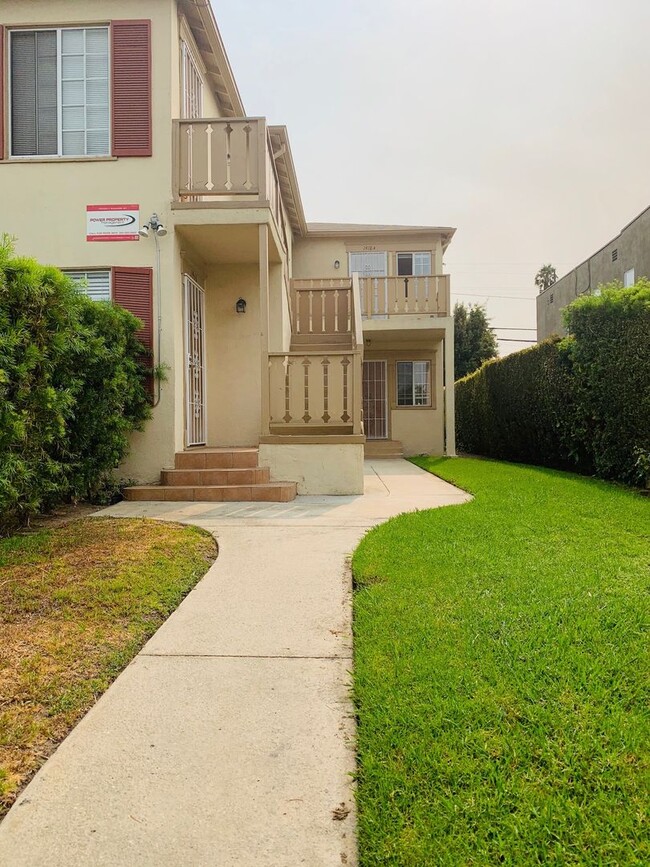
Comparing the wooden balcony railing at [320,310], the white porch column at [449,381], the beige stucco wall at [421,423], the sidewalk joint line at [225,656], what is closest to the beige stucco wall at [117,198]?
the wooden balcony railing at [320,310]

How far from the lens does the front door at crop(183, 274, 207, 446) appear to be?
25.6ft

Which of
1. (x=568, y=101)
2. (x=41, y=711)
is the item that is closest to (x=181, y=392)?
(x=41, y=711)

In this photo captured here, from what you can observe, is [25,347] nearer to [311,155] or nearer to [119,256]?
[119,256]

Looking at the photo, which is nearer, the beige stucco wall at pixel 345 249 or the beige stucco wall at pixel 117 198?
the beige stucco wall at pixel 117 198

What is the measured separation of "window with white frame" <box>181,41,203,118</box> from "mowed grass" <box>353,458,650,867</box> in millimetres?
7364

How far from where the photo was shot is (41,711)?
1987mm

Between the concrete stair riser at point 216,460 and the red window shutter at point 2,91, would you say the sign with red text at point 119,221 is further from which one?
the concrete stair riser at point 216,460

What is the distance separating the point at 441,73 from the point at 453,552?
7.97 m

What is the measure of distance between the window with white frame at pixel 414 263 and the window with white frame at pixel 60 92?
9.42 meters

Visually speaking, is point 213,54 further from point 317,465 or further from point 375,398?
point 375,398

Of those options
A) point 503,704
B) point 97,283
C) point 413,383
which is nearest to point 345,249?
point 413,383

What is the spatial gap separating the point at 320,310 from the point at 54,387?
637 centimetres

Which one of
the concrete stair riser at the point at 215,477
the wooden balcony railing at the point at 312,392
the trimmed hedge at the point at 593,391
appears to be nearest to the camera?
the concrete stair riser at the point at 215,477

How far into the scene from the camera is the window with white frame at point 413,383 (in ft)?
51.6
